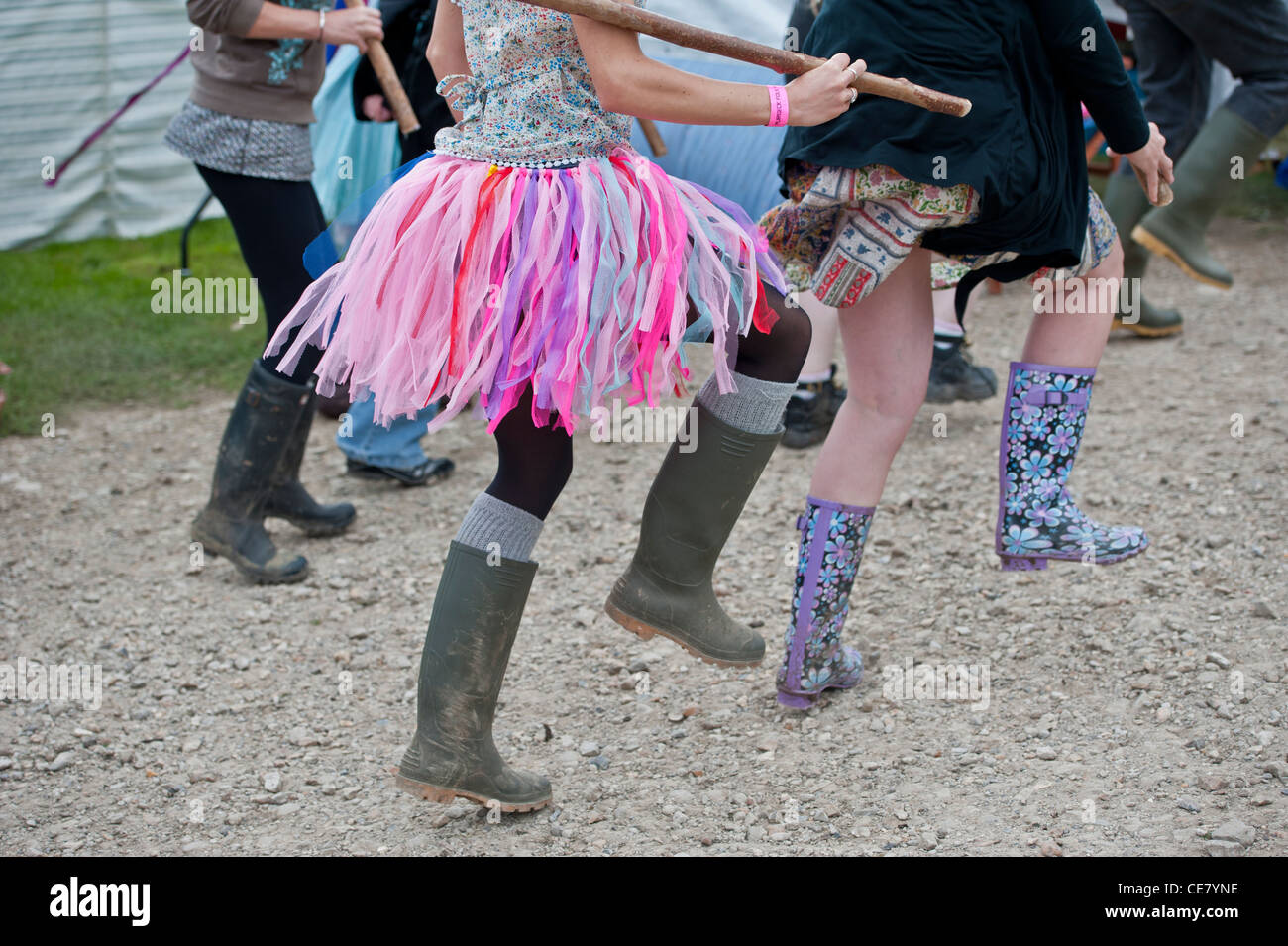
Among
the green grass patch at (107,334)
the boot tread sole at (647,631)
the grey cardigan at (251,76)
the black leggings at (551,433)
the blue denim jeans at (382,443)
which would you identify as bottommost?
the green grass patch at (107,334)

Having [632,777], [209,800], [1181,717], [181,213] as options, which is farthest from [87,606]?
[181,213]

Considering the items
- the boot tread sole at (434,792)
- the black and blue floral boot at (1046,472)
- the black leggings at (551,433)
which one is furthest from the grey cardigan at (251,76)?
the black and blue floral boot at (1046,472)

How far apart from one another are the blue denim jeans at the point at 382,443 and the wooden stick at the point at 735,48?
88.7 inches

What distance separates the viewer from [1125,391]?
434 cm

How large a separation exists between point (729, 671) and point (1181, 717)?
931mm

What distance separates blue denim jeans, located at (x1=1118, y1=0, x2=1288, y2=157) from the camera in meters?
4.16

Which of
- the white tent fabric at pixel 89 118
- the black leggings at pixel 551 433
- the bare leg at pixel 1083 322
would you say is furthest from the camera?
the white tent fabric at pixel 89 118

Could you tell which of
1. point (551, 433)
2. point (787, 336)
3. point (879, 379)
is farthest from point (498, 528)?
point (879, 379)

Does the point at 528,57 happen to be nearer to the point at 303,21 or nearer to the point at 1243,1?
the point at 303,21

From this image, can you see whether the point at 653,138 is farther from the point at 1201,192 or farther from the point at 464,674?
the point at 1201,192

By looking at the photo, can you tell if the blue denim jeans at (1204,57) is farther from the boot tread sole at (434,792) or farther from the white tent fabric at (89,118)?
the white tent fabric at (89,118)

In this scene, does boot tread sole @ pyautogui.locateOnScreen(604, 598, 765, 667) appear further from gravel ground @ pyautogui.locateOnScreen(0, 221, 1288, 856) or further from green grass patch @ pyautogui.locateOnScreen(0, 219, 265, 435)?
green grass patch @ pyautogui.locateOnScreen(0, 219, 265, 435)

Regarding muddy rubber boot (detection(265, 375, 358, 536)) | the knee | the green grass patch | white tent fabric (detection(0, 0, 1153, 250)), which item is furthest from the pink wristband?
white tent fabric (detection(0, 0, 1153, 250))

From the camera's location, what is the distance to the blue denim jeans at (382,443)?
12.8 feet
